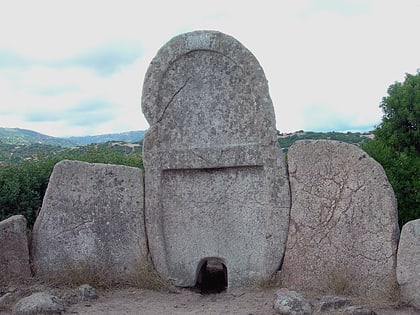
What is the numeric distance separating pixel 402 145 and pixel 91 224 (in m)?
3.89

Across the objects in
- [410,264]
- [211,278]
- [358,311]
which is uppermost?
[410,264]

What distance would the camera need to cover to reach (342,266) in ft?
19.2

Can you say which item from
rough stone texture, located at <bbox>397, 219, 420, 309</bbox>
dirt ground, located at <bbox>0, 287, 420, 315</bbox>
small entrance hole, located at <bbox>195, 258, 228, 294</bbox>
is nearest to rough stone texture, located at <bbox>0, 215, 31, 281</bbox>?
dirt ground, located at <bbox>0, 287, 420, 315</bbox>

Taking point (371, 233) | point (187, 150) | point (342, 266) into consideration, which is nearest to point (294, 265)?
point (342, 266)

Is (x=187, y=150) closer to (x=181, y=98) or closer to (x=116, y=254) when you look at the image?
(x=181, y=98)

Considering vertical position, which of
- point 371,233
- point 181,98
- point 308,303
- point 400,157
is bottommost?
point 308,303

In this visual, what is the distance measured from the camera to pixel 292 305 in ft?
17.2

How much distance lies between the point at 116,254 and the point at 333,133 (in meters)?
14.7

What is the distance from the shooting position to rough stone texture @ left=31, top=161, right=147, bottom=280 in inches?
256

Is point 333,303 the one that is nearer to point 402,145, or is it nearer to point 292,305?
point 292,305

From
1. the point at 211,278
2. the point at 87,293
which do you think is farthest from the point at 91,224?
the point at 211,278

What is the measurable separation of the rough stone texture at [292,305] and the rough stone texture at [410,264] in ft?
3.03

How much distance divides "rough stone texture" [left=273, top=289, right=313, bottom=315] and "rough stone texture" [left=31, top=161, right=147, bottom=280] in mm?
1833

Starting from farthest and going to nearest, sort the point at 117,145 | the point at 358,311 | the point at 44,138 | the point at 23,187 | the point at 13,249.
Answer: the point at 44,138, the point at 117,145, the point at 23,187, the point at 13,249, the point at 358,311
